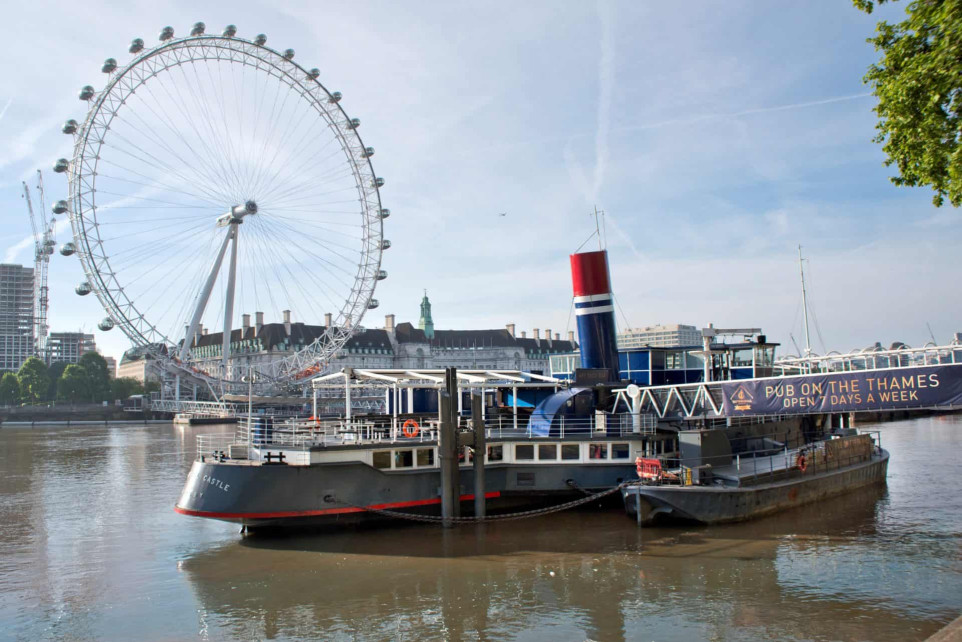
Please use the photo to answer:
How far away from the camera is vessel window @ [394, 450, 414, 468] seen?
85.4 ft

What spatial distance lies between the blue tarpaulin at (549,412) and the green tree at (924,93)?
53.8ft

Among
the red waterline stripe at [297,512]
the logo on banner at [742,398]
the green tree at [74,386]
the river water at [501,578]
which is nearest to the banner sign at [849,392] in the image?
the logo on banner at [742,398]

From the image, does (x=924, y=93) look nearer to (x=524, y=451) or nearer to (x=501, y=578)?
(x=501, y=578)

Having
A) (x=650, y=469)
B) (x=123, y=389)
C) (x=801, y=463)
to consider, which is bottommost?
(x=801, y=463)

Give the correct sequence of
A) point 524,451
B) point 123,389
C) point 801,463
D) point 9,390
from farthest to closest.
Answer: point 123,389, point 9,390, point 801,463, point 524,451

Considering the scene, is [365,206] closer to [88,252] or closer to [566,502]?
[88,252]

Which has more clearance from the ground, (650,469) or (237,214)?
(237,214)

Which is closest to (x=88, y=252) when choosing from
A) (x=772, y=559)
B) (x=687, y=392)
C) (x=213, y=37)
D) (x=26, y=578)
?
(x=213, y=37)

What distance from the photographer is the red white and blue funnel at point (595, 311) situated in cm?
3166

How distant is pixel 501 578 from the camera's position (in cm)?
1994

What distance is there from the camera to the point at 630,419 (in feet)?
97.1

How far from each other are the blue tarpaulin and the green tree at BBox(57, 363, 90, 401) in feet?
452

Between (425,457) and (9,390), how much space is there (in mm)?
152975

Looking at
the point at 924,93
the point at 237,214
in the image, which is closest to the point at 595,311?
the point at 924,93
